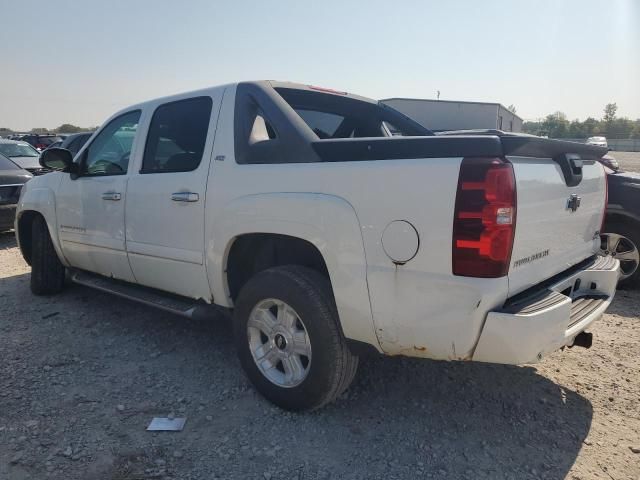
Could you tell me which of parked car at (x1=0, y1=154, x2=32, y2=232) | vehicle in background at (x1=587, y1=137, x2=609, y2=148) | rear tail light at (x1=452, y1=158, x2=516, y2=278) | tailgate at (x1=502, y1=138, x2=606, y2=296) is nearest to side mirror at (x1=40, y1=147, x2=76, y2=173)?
rear tail light at (x1=452, y1=158, x2=516, y2=278)

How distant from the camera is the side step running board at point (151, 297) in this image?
337 cm

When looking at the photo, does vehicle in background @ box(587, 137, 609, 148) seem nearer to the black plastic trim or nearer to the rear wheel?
the rear wheel

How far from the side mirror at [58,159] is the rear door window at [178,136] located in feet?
3.39

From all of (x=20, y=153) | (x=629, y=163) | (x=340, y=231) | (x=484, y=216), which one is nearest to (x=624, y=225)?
(x=484, y=216)

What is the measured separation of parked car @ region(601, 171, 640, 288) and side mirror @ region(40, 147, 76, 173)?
5.22m

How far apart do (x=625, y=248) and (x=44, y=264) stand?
19.8 ft

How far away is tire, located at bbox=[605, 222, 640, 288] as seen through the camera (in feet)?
16.6

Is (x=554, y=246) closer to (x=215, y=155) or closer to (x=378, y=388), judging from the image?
(x=378, y=388)

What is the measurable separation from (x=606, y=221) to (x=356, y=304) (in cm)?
397

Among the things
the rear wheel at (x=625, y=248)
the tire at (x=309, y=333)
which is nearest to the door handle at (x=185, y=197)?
the tire at (x=309, y=333)

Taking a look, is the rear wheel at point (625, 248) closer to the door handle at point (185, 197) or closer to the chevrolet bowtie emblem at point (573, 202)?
the chevrolet bowtie emblem at point (573, 202)

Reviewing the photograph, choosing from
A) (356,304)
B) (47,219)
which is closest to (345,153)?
(356,304)

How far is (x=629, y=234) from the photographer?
200 inches

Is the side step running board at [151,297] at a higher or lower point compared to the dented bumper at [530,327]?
lower
